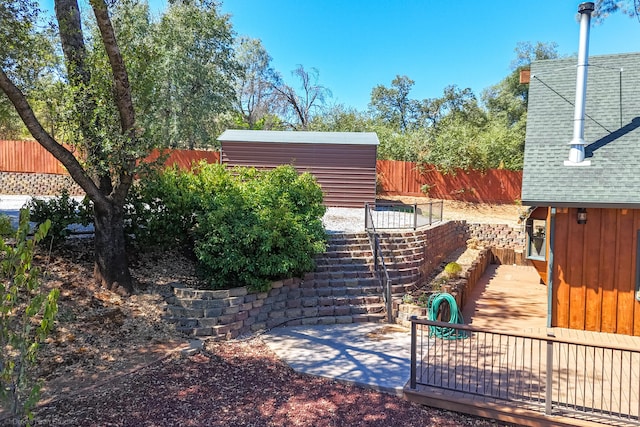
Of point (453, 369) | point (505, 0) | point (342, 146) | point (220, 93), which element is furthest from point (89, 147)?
point (505, 0)

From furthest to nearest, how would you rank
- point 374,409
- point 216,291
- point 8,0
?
point 216,291
point 8,0
point 374,409

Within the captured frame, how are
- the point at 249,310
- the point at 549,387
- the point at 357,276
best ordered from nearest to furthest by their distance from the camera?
the point at 549,387 < the point at 249,310 < the point at 357,276

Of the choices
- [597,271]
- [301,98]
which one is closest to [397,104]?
[301,98]

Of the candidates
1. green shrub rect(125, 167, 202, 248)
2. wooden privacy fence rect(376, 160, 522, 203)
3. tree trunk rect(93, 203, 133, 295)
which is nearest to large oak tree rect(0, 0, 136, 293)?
tree trunk rect(93, 203, 133, 295)

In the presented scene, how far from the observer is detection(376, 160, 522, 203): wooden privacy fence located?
20.7 metres

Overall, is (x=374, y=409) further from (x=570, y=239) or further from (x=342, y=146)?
(x=342, y=146)

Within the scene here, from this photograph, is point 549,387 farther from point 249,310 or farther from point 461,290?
point 461,290

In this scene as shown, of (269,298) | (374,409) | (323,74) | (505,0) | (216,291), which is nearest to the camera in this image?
(374,409)

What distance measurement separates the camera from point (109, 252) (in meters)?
7.05

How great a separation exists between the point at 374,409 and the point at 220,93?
2079 cm

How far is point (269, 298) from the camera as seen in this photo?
748 cm

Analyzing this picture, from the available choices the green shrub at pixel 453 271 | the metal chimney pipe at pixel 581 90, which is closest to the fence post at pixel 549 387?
the metal chimney pipe at pixel 581 90

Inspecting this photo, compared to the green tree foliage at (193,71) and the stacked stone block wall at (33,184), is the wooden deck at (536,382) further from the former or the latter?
the green tree foliage at (193,71)

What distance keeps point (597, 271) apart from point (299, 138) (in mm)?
12072
